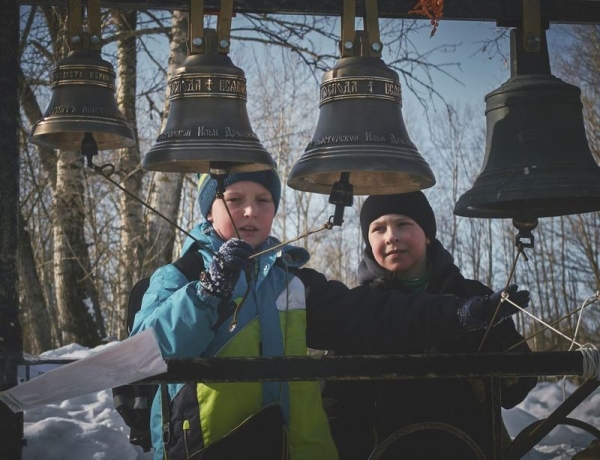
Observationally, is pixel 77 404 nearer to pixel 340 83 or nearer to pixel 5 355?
pixel 5 355

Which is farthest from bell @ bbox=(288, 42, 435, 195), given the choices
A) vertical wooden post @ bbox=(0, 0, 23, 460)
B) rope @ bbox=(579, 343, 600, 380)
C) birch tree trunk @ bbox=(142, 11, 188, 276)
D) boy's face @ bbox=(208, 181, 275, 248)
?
birch tree trunk @ bbox=(142, 11, 188, 276)

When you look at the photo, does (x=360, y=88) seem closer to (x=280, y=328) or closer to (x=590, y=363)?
(x=280, y=328)

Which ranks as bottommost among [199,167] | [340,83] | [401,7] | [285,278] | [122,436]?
[122,436]

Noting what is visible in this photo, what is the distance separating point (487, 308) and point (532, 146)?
600 mm

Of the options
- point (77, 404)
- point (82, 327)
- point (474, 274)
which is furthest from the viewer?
point (474, 274)

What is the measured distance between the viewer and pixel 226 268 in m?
2.43

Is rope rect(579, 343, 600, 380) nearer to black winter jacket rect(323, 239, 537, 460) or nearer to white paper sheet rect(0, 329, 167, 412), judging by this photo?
black winter jacket rect(323, 239, 537, 460)

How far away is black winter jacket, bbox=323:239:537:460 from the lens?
118 inches

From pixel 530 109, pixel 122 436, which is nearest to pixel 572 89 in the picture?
pixel 530 109

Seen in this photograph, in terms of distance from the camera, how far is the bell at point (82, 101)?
9.36 feet

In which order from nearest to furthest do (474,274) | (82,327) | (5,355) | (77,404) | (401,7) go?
(5,355) → (401,7) → (77,404) → (82,327) → (474,274)

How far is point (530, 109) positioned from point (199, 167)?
1205mm

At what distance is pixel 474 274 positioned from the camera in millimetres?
29406

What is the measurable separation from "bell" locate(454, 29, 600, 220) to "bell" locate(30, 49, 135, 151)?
1299mm
